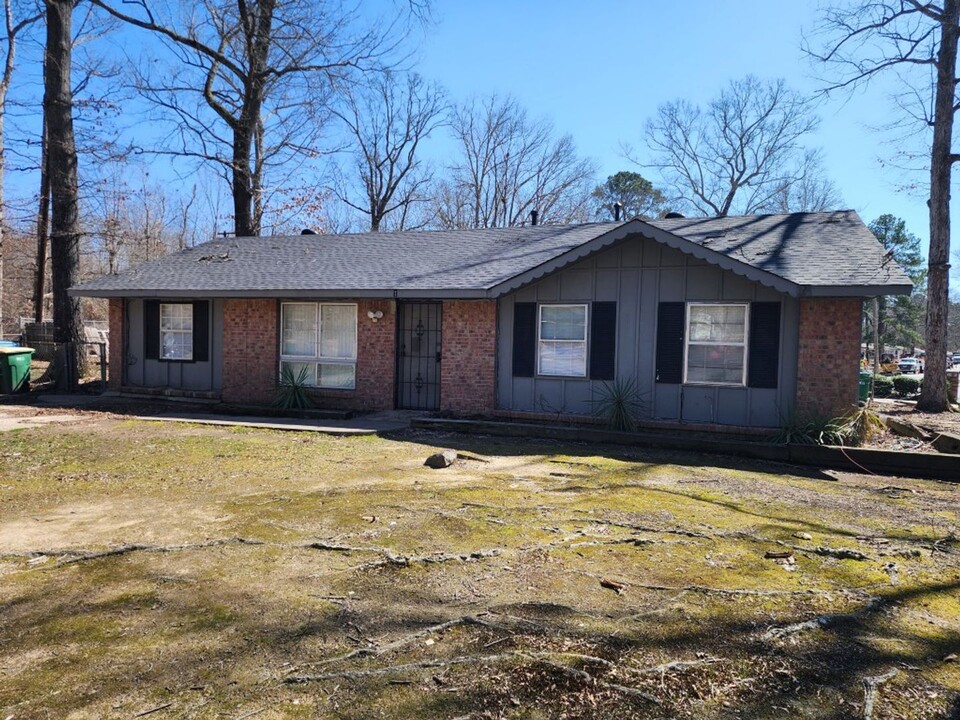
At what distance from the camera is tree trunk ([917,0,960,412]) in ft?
50.6

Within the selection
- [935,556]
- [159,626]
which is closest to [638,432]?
[935,556]

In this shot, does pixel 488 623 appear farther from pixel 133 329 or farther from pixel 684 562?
pixel 133 329

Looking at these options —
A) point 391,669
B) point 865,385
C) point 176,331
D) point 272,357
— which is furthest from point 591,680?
point 176,331

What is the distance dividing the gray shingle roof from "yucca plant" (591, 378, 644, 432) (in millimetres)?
2226

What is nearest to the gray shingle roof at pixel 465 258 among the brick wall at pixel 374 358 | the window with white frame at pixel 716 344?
the brick wall at pixel 374 358

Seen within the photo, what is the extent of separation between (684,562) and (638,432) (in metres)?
5.90

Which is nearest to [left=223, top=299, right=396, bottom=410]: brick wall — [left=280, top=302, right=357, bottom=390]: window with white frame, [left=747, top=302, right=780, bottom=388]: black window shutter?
[left=280, top=302, right=357, bottom=390]: window with white frame

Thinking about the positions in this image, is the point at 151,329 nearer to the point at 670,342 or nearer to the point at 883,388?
the point at 670,342

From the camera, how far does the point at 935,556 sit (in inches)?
181

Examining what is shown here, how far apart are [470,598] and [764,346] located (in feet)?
25.6

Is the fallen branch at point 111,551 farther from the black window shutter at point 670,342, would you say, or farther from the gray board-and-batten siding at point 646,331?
the black window shutter at point 670,342

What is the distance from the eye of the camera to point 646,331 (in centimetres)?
1059

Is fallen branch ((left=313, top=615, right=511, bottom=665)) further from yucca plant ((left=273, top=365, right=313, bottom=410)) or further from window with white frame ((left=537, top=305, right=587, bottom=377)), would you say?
yucca plant ((left=273, top=365, right=313, bottom=410))

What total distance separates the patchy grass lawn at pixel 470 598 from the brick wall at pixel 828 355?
2646mm
